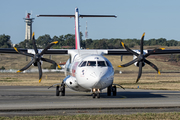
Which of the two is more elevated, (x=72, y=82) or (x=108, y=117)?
(x=72, y=82)

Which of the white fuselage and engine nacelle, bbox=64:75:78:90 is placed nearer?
the white fuselage

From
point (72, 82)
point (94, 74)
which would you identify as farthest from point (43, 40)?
point (94, 74)

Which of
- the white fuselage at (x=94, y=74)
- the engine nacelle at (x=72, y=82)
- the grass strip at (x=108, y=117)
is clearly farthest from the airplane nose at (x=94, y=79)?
the grass strip at (x=108, y=117)

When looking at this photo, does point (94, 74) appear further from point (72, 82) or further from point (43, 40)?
point (43, 40)

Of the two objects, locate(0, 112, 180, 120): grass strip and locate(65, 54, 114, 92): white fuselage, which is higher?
locate(65, 54, 114, 92): white fuselage

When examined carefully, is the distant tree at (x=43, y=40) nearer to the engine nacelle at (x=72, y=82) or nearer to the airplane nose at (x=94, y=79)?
the engine nacelle at (x=72, y=82)

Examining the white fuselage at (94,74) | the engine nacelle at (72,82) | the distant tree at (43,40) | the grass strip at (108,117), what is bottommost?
the grass strip at (108,117)

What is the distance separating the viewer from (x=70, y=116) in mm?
11891

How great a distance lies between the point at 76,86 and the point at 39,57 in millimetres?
4142

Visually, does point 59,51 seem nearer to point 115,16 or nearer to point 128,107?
point 115,16

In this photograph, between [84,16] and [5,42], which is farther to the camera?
[5,42]

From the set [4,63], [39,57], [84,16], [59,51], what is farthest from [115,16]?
[4,63]

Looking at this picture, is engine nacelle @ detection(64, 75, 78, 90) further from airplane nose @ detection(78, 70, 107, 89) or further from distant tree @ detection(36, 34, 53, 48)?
distant tree @ detection(36, 34, 53, 48)

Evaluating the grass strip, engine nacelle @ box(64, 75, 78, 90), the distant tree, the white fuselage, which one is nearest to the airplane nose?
the white fuselage
